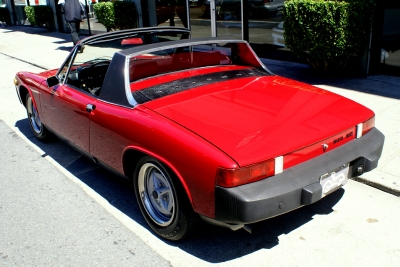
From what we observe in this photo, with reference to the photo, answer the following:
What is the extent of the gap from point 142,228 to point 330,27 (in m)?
5.08

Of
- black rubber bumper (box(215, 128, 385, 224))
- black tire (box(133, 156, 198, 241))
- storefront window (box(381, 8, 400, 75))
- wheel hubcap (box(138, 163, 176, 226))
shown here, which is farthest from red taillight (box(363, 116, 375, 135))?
storefront window (box(381, 8, 400, 75))

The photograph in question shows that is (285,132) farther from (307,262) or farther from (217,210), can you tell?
(307,262)

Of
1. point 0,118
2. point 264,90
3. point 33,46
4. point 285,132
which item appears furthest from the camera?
Result: point 33,46

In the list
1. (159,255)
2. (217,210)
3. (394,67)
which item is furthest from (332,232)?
(394,67)

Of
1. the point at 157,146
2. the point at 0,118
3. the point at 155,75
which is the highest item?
the point at 155,75

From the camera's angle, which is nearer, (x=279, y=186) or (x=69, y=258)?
(x=279, y=186)

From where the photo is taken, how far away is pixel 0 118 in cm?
704

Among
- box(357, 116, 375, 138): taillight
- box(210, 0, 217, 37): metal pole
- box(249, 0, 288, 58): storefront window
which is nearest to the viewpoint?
box(357, 116, 375, 138): taillight

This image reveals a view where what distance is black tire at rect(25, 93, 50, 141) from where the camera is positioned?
5512 millimetres

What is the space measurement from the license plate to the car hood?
0.26 metres

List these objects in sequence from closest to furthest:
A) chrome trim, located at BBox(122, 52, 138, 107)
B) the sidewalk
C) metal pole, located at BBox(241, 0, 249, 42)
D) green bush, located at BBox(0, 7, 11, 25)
A: chrome trim, located at BBox(122, 52, 138, 107) < the sidewalk < metal pole, located at BBox(241, 0, 249, 42) < green bush, located at BBox(0, 7, 11, 25)

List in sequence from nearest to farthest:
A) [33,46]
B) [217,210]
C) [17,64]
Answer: [217,210], [17,64], [33,46]

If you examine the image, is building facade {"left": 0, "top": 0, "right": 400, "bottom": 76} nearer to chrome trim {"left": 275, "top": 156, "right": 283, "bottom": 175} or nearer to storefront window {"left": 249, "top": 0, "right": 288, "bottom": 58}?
storefront window {"left": 249, "top": 0, "right": 288, "bottom": 58}

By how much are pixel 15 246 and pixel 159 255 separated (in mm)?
1163
